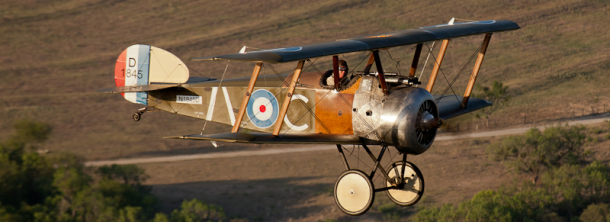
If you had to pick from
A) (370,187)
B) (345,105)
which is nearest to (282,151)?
(345,105)

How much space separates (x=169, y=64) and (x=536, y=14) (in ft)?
213

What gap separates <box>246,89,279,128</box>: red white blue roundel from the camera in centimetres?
2011

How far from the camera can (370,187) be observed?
17578mm

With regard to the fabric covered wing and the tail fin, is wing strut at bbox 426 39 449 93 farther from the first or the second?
the tail fin

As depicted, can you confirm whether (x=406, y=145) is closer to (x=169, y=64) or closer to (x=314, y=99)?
(x=314, y=99)

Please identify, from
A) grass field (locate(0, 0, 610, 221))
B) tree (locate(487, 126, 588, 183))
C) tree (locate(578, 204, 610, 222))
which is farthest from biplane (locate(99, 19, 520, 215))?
tree (locate(487, 126, 588, 183))

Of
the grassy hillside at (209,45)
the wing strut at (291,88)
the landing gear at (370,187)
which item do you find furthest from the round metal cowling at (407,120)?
the grassy hillside at (209,45)

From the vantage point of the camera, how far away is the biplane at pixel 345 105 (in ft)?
55.9

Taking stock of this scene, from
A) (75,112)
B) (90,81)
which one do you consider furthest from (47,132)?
(90,81)

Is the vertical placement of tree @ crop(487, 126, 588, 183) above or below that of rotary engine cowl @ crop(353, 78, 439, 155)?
below

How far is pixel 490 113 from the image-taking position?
6238 cm

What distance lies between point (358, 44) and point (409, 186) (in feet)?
13.2

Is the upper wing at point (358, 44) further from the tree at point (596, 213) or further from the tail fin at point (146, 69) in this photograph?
the tree at point (596, 213)

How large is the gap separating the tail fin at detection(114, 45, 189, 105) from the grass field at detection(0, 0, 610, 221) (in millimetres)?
29338
